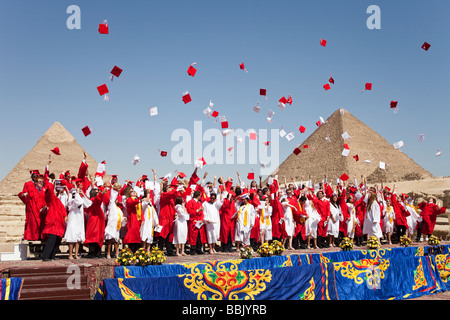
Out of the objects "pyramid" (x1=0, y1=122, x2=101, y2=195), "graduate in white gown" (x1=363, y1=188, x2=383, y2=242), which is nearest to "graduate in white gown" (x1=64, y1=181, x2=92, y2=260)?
"graduate in white gown" (x1=363, y1=188, x2=383, y2=242)

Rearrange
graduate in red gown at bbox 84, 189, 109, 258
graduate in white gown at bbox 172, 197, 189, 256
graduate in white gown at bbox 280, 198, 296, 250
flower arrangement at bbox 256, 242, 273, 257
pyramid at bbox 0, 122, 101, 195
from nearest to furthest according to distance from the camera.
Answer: flower arrangement at bbox 256, 242, 273, 257 < graduate in red gown at bbox 84, 189, 109, 258 < graduate in white gown at bbox 172, 197, 189, 256 < graduate in white gown at bbox 280, 198, 296, 250 < pyramid at bbox 0, 122, 101, 195

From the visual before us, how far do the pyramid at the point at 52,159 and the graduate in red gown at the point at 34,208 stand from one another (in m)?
52.2

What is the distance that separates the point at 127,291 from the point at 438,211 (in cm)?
1196

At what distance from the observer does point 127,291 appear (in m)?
5.73

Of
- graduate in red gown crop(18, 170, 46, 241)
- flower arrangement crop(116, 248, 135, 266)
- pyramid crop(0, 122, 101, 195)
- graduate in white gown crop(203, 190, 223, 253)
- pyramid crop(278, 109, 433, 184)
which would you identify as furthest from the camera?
pyramid crop(278, 109, 433, 184)

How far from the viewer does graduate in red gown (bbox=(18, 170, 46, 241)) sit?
8.84m

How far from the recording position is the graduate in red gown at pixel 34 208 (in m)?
8.84

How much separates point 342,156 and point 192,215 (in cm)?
9530

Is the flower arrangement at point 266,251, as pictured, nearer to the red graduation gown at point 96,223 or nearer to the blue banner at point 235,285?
the blue banner at point 235,285

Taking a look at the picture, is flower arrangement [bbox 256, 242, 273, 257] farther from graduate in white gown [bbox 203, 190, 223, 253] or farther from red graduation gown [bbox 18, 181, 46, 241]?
red graduation gown [bbox 18, 181, 46, 241]

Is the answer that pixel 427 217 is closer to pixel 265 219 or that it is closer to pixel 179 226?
pixel 265 219

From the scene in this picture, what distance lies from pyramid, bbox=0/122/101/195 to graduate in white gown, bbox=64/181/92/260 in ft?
174
